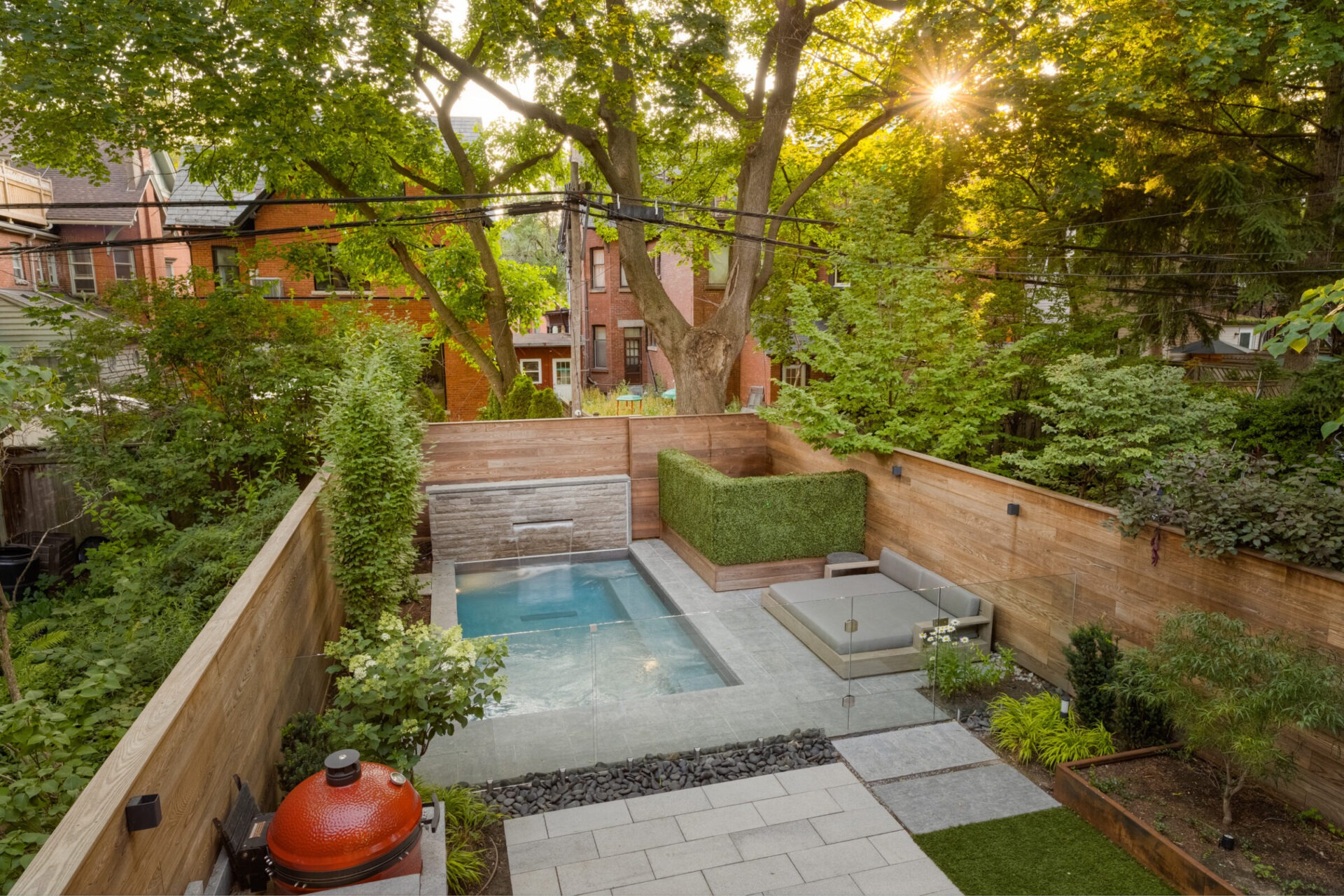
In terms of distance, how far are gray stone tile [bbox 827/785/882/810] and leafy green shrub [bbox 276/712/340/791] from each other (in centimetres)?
361

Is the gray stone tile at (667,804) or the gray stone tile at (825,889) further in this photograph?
the gray stone tile at (667,804)

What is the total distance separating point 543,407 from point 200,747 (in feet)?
41.3

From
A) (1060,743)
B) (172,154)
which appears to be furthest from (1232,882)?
(172,154)

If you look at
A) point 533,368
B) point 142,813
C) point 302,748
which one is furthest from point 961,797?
point 533,368

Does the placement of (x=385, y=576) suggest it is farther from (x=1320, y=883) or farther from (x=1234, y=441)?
(x=1234, y=441)

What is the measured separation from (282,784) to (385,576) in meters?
2.57

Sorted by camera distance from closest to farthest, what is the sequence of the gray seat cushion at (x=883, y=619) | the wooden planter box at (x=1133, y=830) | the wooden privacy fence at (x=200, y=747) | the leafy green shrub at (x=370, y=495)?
the wooden privacy fence at (x=200, y=747)
the wooden planter box at (x=1133, y=830)
the leafy green shrub at (x=370, y=495)
the gray seat cushion at (x=883, y=619)

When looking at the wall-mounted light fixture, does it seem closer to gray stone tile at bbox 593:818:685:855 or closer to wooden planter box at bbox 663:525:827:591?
gray stone tile at bbox 593:818:685:855

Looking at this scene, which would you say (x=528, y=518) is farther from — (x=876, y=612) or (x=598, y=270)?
(x=598, y=270)

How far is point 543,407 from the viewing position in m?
15.7

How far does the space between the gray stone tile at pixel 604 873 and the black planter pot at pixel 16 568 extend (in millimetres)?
8302

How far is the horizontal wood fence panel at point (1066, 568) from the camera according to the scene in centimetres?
513

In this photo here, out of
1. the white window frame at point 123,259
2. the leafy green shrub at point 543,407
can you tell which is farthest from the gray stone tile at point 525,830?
the white window frame at point 123,259

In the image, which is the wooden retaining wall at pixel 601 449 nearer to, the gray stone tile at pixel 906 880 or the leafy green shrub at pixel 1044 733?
the leafy green shrub at pixel 1044 733
